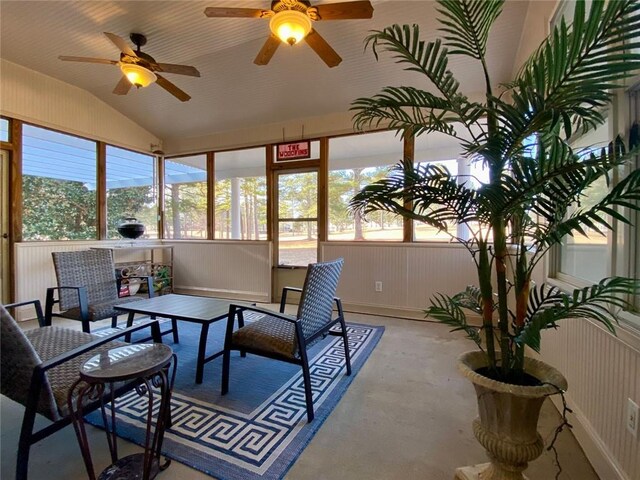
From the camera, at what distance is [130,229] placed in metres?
4.49

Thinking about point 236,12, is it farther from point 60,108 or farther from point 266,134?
point 60,108

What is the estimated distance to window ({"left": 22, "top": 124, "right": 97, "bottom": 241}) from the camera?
380 cm

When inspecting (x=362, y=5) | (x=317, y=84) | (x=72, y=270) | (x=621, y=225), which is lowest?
(x=72, y=270)

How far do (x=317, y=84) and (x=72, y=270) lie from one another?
3298 mm

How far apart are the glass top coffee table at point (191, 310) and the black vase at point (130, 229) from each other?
6.83ft

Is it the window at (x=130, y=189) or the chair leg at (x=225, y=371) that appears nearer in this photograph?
the chair leg at (x=225, y=371)

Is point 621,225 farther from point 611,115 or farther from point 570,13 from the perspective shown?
point 570,13

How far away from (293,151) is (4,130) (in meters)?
3.44

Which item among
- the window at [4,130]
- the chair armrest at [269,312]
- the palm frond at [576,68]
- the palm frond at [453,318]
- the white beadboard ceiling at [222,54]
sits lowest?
the chair armrest at [269,312]

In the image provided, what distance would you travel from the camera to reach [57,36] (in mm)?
3164

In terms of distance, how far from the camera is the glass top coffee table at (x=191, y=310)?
2.15m

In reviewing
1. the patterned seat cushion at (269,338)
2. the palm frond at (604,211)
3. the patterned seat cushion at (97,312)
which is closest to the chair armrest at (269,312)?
the patterned seat cushion at (269,338)

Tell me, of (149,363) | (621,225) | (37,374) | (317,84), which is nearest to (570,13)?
(621,225)

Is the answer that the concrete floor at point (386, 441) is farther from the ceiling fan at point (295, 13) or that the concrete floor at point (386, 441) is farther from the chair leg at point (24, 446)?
the ceiling fan at point (295, 13)
